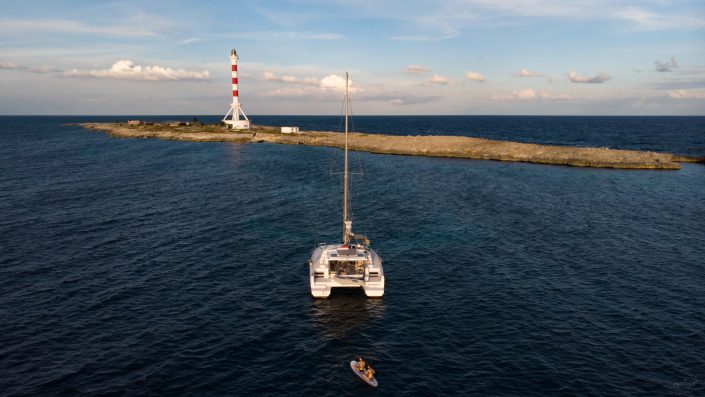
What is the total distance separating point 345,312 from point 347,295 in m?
3.31

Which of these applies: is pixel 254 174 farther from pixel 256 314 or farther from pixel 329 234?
pixel 256 314

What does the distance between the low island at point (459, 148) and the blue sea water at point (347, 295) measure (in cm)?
3184

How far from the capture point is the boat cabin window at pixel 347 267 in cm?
3719

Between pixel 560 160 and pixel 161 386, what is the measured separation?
108 metres

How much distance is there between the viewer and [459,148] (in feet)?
411

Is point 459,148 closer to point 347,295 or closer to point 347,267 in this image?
point 347,267

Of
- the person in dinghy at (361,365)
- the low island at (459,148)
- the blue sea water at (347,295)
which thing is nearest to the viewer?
the person in dinghy at (361,365)

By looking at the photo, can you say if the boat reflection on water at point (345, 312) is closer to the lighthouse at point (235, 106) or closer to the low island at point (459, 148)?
the low island at point (459, 148)

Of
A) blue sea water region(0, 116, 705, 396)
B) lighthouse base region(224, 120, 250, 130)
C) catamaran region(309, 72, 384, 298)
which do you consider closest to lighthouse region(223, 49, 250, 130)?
lighthouse base region(224, 120, 250, 130)

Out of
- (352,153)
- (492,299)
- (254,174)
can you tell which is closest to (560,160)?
(352,153)

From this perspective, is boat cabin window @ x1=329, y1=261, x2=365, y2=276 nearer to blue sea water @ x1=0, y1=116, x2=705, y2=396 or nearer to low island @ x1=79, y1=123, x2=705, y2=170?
blue sea water @ x1=0, y1=116, x2=705, y2=396

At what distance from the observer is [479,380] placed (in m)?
25.7

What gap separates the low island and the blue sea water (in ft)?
104

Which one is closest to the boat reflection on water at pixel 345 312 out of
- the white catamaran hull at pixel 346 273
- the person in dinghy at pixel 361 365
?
the white catamaran hull at pixel 346 273
